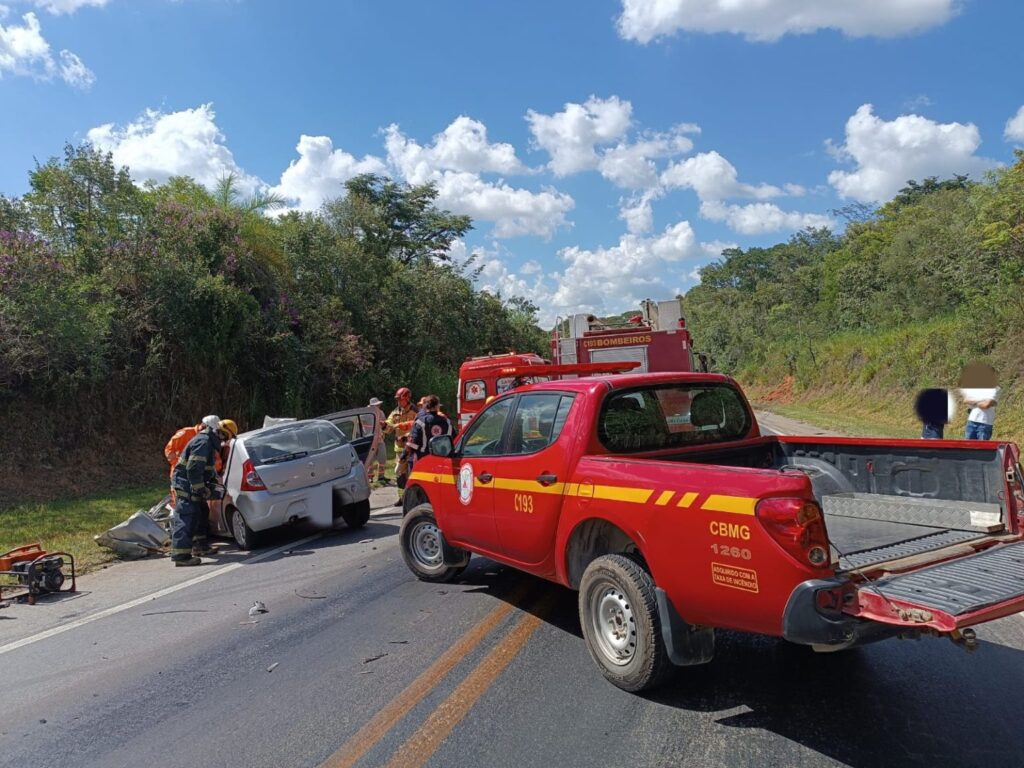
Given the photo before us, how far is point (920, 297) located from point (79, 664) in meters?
29.3

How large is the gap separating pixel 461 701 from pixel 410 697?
307 mm

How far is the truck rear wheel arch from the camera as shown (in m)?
4.34

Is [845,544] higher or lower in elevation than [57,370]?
lower

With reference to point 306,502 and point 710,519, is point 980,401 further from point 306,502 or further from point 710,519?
point 306,502

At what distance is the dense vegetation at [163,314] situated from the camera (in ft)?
45.2

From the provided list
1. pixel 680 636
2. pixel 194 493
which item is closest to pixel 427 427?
pixel 194 493

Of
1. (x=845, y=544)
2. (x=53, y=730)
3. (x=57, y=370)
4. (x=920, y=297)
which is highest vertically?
(x=920, y=297)

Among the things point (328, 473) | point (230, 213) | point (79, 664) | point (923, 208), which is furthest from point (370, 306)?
point (923, 208)

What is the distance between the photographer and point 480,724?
12.4 feet

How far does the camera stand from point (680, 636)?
3.78 meters

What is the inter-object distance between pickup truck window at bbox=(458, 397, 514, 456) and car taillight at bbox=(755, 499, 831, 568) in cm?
254

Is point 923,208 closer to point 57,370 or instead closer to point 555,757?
point 57,370

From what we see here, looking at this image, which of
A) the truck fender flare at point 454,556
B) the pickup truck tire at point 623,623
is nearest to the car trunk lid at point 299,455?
the truck fender flare at point 454,556

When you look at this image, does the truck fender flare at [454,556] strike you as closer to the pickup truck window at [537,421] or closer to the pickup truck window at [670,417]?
the pickup truck window at [537,421]
